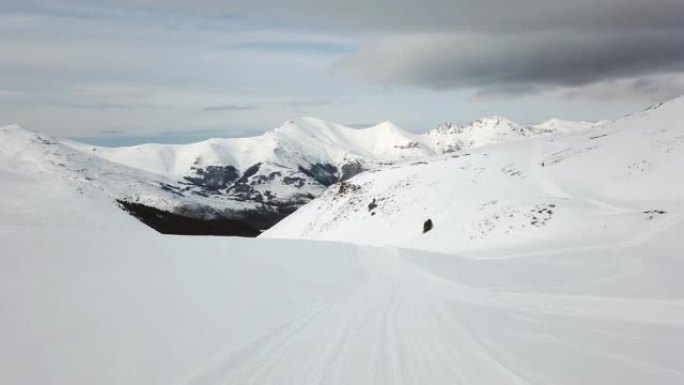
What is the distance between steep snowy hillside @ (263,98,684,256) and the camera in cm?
4038

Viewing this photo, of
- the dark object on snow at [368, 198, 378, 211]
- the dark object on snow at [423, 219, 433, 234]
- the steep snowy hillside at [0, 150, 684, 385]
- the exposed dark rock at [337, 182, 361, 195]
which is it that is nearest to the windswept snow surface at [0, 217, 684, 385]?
the steep snowy hillside at [0, 150, 684, 385]

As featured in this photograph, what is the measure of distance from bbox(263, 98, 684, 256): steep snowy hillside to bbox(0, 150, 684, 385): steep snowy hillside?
17226mm

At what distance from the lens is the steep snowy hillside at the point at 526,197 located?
132 ft

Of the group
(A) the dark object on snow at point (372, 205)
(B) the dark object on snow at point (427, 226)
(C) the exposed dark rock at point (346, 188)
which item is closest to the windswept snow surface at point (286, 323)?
(B) the dark object on snow at point (427, 226)

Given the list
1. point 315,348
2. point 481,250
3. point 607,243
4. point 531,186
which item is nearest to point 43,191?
point 481,250

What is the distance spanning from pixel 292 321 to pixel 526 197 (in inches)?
1909

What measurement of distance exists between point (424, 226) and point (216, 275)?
48.7 m

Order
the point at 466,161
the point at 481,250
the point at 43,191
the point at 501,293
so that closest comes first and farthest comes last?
the point at 501,293 → the point at 43,191 → the point at 481,250 → the point at 466,161

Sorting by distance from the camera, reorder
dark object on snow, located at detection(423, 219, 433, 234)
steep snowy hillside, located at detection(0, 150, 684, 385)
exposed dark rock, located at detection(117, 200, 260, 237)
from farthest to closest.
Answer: exposed dark rock, located at detection(117, 200, 260, 237) → dark object on snow, located at detection(423, 219, 433, 234) → steep snowy hillside, located at detection(0, 150, 684, 385)

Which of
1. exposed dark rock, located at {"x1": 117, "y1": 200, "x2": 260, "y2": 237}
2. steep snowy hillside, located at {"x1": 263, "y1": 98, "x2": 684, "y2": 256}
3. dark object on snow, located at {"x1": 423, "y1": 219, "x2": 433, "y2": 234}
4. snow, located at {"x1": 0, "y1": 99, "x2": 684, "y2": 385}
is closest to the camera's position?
snow, located at {"x1": 0, "y1": 99, "x2": 684, "y2": 385}

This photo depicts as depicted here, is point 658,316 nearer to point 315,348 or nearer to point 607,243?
point 315,348

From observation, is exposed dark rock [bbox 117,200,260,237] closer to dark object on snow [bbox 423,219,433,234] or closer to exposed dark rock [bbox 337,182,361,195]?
exposed dark rock [bbox 337,182,361,195]

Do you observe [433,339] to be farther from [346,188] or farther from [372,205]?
[346,188]

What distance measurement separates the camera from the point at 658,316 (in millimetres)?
13820
